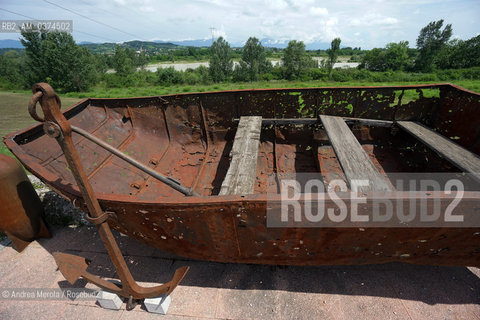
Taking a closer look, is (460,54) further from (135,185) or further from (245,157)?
(135,185)

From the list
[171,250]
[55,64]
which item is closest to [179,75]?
[55,64]

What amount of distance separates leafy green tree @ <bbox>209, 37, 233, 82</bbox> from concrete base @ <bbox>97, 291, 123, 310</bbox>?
47.6 metres

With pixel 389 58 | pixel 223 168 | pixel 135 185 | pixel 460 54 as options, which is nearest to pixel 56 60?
pixel 135 185

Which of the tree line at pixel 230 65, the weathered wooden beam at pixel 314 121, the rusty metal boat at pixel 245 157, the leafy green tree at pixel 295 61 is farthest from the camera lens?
the leafy green tree at pixel 295 61

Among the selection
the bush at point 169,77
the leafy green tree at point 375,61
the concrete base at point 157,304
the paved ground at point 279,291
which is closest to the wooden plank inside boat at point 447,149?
the paved ground at point 279,291

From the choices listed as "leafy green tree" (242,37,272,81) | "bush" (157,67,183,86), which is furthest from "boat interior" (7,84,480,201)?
"leafy green tree" (242,37,272,81)

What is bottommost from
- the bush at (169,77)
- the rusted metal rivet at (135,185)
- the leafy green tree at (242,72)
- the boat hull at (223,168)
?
the rusted metal rivet at (135,185)

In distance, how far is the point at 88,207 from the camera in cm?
169

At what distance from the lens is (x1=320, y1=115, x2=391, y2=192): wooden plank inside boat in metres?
2.04

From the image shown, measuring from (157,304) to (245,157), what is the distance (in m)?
1.85

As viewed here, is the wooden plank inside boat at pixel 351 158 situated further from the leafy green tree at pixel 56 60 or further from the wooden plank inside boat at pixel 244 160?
the leafy green tree at pixel 56 60

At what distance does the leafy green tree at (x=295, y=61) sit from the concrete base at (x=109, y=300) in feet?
173

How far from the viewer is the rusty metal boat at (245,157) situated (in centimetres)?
174

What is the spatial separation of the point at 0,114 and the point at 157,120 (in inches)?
433
